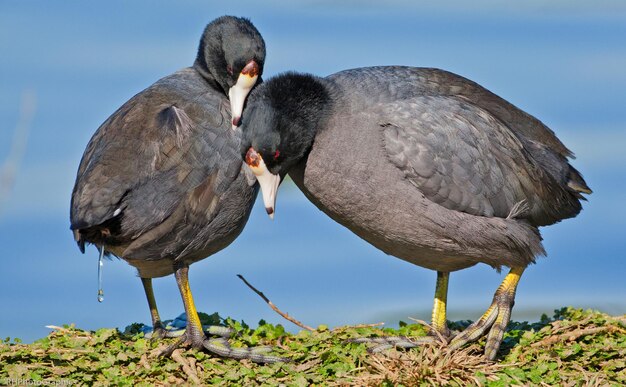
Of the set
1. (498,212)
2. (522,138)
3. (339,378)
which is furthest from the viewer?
(522,138)

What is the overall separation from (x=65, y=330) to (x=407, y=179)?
7.22ft

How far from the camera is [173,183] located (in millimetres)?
5766

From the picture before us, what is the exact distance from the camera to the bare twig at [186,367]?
5484 millimetres

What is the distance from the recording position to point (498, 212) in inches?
240

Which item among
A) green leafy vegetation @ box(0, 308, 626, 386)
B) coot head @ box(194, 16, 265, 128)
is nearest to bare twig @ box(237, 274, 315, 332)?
green leafy vegetation @ box(0, 308, 626, 386)

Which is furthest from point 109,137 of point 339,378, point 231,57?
point 339,378

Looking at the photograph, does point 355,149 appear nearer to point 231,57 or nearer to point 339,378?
point 231,57

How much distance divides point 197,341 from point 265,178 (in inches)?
42.1

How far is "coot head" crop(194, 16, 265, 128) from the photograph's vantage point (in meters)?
6.08

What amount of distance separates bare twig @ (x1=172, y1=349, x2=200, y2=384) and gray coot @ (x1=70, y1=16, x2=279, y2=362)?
0.17 feet

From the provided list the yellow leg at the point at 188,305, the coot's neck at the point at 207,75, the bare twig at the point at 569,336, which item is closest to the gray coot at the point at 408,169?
the bare twig at the point at 569,336

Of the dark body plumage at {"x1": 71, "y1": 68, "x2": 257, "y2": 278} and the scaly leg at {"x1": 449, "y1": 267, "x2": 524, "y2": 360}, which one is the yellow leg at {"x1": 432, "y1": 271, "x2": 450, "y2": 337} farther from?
the dark body plumage at {"x1": 71, "y1": 68, "x2": 257, "y2": 278}

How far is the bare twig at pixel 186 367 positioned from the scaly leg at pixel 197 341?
0.04 meters

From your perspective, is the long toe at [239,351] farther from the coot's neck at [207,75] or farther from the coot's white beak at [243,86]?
the coot's neck at [207,75]
